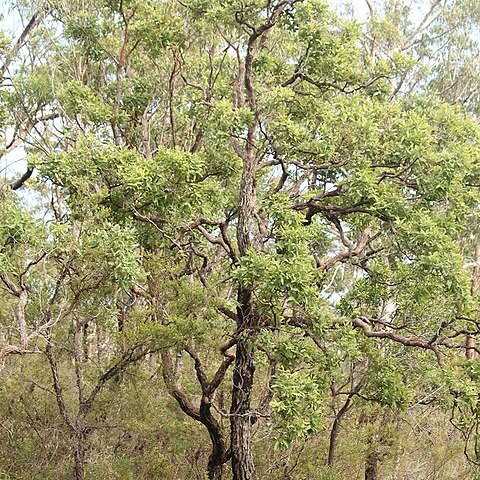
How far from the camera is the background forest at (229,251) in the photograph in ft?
17.1

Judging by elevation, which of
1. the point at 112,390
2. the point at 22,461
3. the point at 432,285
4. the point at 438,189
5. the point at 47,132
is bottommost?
the point at 22,461

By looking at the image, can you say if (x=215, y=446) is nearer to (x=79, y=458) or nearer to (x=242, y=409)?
(x=242, y=409)

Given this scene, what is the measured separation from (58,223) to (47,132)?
3.56 m

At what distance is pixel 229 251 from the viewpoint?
6.27 metres

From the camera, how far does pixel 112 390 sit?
7.25 metres

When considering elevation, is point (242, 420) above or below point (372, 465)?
above

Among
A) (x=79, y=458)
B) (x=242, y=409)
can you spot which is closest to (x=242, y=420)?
(x=242, y=409)

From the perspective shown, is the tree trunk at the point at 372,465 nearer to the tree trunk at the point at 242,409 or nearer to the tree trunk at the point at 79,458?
the tree trunk at the point at 242,409

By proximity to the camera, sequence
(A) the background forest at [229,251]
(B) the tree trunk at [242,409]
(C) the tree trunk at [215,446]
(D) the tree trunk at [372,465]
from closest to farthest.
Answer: (A) the background forest at [229,251], (B) the tree trunk at [242,409], (C) the tree trunk at [215,446], (D) the tree trunk at [372,465]

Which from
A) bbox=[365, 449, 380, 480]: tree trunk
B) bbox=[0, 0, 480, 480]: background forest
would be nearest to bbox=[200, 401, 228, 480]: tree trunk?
bbox=[0, 0, 480, 480]: background forest

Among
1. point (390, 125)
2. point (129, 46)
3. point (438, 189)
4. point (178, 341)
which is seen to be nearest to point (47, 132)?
point (129, 46)

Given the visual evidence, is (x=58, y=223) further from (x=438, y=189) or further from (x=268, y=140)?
(x=438, y=189)

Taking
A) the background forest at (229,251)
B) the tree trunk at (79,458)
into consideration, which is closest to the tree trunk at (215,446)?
the background forest at (229,251)

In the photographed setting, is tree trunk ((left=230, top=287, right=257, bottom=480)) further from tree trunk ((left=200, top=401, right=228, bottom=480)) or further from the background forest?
tree trunk ((left=200, top=401, right=228, bottom=480))
